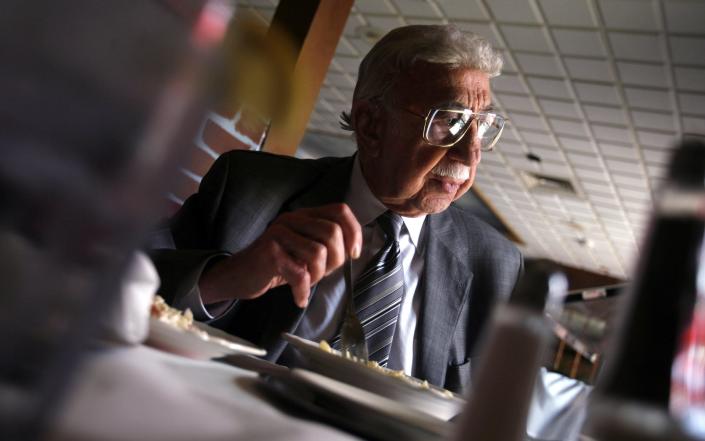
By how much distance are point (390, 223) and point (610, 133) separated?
189 inches

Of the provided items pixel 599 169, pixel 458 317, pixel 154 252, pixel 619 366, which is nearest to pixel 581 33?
pixel 599 169

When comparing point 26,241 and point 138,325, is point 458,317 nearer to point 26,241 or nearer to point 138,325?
point 138,325

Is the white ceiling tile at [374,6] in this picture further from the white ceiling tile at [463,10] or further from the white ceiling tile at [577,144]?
the white ceiling tile at [577,144]

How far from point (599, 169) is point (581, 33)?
8.54 ft

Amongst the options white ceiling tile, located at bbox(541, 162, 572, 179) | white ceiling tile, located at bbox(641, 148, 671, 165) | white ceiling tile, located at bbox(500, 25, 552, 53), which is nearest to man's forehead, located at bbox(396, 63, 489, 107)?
white ceiling tile, located at bbox(500, 25, 552, 53)

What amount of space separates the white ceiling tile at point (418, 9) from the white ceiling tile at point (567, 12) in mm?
900

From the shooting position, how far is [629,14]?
12.7 ft

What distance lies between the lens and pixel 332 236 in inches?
37.1

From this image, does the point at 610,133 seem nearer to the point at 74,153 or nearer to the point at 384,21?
the point at 384,21

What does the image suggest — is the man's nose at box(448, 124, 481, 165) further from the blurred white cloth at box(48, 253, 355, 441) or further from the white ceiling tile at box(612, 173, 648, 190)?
the white ceiling tile at box(612, 173, 648, 190)

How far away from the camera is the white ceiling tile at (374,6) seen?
16.0 ft

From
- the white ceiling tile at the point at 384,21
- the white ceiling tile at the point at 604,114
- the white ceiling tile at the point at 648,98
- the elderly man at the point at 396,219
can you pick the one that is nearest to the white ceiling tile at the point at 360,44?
the white ceiling tile at the point at 384,21

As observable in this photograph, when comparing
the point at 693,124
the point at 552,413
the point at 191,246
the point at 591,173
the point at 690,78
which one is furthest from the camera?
the point at 591,173

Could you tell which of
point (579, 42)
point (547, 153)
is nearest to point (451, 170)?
point (579, 42)
